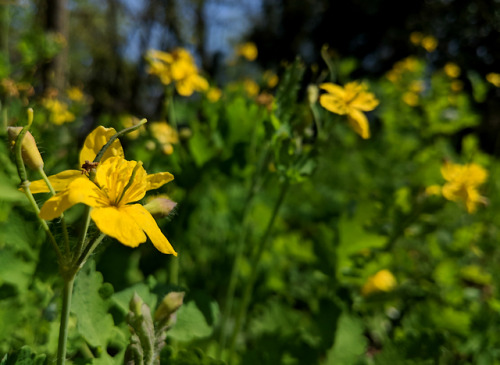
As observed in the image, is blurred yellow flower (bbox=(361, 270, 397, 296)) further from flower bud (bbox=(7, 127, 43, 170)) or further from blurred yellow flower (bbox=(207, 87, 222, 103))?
flower bud (bbox=(7, 127, 43, 170))

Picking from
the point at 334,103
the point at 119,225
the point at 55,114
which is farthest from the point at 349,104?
the point at 55,114

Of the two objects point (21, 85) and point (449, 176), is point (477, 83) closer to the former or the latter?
point (449, 176)

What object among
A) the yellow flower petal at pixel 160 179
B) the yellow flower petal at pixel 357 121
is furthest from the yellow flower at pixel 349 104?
the yellow flower petal at pixel 160 179

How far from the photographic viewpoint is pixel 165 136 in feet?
4.62

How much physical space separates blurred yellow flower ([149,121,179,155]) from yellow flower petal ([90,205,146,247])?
0.73 m

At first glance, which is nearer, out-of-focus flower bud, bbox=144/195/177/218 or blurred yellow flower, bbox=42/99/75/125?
out-of-focus flower bud, bbox=144/195/177/218

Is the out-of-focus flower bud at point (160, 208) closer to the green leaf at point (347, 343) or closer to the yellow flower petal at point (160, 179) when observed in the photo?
the yellow flower petal at point (160, 179)

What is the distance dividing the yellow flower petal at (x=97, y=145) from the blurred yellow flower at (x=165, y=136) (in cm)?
64

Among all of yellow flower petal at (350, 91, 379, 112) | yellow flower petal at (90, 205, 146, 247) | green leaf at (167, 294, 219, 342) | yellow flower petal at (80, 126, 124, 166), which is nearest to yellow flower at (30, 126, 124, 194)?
yellow flower petal at (80, 126, 124, 166)

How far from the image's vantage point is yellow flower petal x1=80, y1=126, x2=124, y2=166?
63cm

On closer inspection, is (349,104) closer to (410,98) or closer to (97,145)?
(97,145)

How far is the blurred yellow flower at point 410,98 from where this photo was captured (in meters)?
3.47

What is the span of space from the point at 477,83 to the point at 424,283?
2146mm

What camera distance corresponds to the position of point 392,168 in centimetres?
272
